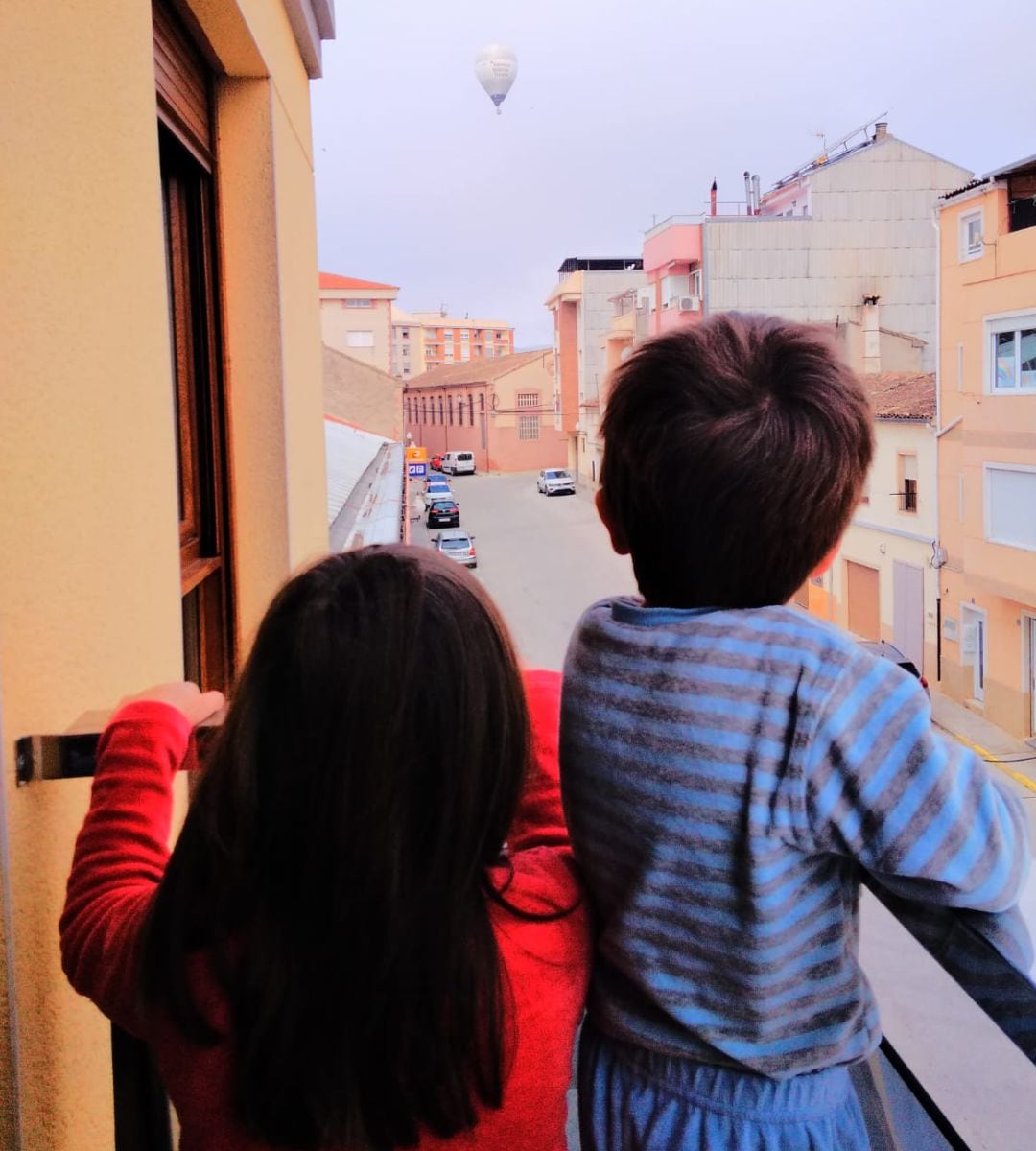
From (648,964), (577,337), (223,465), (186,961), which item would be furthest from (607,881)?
(577,337)

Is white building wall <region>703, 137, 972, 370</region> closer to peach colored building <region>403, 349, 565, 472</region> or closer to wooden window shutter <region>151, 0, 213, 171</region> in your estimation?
peach colored building <region>403, 349, 565, 472</region>

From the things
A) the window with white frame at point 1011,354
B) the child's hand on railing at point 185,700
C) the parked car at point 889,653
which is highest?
the window with white frame at point 1011,354

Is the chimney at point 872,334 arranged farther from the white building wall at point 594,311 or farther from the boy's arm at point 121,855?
the boy's arm at point 121,855

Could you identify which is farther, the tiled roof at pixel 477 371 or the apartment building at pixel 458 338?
the apartment building at pixel 458 338

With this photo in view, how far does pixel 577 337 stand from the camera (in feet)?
64.2

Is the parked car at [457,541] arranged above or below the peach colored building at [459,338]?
below

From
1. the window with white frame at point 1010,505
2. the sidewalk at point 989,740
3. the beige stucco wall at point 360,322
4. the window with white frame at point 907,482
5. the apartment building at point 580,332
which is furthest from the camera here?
the apartment building at point 580,332

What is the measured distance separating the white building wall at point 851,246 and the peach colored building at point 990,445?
4.55m

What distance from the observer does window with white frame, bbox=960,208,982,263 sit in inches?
265

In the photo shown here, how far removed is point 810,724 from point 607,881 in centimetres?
13

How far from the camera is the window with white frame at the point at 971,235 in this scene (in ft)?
22.0

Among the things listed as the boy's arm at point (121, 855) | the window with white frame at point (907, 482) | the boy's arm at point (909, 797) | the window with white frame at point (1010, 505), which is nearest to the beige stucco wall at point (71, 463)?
the boy's arm at point (121, 855)

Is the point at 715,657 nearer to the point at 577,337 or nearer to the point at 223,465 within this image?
the point at 223,465

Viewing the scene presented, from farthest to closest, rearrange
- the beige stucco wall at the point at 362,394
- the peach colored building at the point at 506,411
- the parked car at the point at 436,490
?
the peach colored building at the point at 506,411
the parked car at the point at 436,490
the beige stucco wall at the point at 362,394
